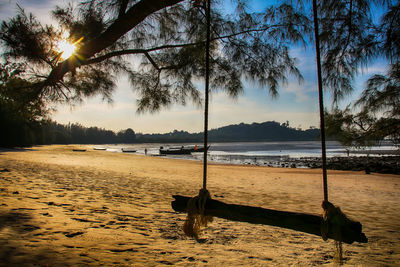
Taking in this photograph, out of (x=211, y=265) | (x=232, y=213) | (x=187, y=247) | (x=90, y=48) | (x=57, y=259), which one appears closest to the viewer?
(x=232, y=213)

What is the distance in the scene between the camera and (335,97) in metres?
2.91

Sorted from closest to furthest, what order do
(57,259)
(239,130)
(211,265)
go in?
(57,259)
(211,265)
(239,130)

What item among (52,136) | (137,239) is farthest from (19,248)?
(52,136)

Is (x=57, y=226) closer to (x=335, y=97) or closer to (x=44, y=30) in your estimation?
(x=44, y=30)

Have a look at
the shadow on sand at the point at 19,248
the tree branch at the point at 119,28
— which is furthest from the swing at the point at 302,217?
the tree branch at the point at 119,28

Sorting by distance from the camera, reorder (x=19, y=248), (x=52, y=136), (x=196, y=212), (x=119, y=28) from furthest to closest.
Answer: (x=52, y=136) < (x=119, y=28) < (x=19, y=248) < (x=196, y=212)

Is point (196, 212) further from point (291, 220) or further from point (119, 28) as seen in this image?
point (119, 28)

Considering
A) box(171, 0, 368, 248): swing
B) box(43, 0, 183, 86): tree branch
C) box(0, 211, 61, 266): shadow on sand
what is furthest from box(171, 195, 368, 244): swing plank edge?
box(43, 0, 183, 86): tree branch

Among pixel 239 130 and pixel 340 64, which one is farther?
pixel 239 130

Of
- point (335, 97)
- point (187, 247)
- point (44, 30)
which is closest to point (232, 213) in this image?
point (187, 247)

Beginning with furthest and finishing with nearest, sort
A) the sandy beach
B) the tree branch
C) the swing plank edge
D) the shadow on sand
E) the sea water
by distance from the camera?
the sea water, the tree branch, the sandy beach, the shadow on sand, the swing plank edge

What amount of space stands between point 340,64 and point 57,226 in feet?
11.9

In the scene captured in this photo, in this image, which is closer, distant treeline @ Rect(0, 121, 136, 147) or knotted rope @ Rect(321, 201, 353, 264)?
knotted rope @ Rect(321, 201, 353, 264)

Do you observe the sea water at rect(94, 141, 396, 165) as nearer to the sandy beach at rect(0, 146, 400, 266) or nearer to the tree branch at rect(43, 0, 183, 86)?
the sandy beach at rect(0, 146, 400, 266)
